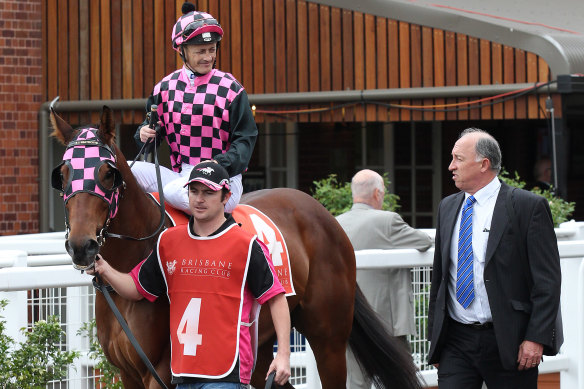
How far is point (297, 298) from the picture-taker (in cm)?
511

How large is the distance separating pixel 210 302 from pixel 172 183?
911 millimetres

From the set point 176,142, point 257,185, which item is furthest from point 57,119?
point 257,185

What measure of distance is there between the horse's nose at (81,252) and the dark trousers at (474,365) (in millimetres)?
1621

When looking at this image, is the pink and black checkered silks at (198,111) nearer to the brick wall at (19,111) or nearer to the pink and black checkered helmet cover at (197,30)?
the pink and black checkered helmet cover at (197,30)

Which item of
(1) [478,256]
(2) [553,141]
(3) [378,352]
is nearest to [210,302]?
(1) [478,256]

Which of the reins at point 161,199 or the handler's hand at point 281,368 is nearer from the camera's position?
the handler's hand at point 281,368

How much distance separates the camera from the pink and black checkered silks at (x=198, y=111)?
14.9 feet

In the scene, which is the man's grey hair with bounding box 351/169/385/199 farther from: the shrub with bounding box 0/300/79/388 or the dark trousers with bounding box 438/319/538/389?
the shrub with bounding box 0/300/79/388

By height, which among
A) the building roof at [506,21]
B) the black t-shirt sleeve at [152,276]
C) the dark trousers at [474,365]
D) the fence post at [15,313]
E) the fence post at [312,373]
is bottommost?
the fence post at [312,373]

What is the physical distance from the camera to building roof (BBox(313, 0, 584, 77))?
10.7m

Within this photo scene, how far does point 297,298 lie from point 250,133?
0.99 m

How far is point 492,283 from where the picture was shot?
4.23m

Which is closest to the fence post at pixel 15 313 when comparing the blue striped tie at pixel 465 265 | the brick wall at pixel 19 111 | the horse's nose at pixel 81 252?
the horse's nose at pixel 81 252

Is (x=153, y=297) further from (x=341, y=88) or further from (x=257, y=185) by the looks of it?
(x=257, y=185)
